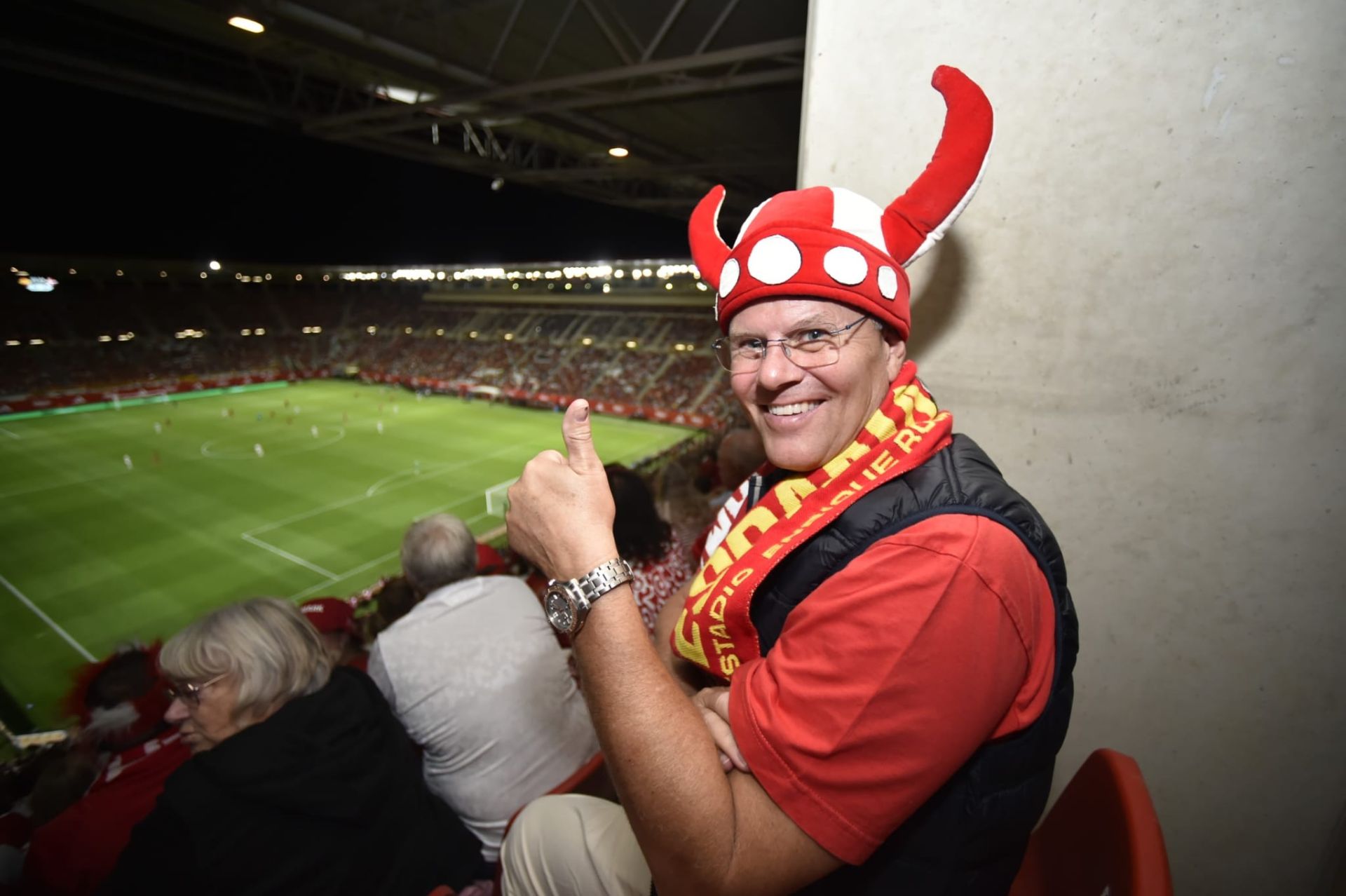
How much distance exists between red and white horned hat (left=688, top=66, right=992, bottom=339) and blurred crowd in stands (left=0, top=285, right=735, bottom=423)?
21889 mm

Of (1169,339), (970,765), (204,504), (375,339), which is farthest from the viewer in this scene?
(375,339)

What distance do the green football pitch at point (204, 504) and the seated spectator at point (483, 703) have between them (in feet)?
20.7

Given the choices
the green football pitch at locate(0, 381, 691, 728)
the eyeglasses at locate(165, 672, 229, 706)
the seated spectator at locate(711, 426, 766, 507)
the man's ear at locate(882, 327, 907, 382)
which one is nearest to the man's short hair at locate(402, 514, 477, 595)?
the eyeglasses at locate(165, 672, 229, 706)

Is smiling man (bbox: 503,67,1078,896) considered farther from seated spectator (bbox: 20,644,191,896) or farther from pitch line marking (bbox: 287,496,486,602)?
pitch line marking (bbox: 287,496,486,602)

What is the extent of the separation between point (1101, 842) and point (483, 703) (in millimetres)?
2221

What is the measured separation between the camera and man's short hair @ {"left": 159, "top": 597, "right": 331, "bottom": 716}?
2.14m

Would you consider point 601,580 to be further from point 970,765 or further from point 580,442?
point 970,765

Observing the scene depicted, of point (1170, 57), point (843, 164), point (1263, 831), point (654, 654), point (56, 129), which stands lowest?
point (1263, 831)

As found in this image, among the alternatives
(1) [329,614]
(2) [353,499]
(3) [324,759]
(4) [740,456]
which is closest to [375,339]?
(2) [353,499]

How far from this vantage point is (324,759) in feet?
6.07

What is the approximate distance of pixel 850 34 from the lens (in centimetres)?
215

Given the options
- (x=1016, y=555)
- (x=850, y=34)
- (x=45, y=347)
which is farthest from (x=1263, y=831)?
(x=45, y=347)

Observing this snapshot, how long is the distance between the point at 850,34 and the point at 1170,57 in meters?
1.05

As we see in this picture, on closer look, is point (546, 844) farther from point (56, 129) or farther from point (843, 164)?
point (56, 129)
